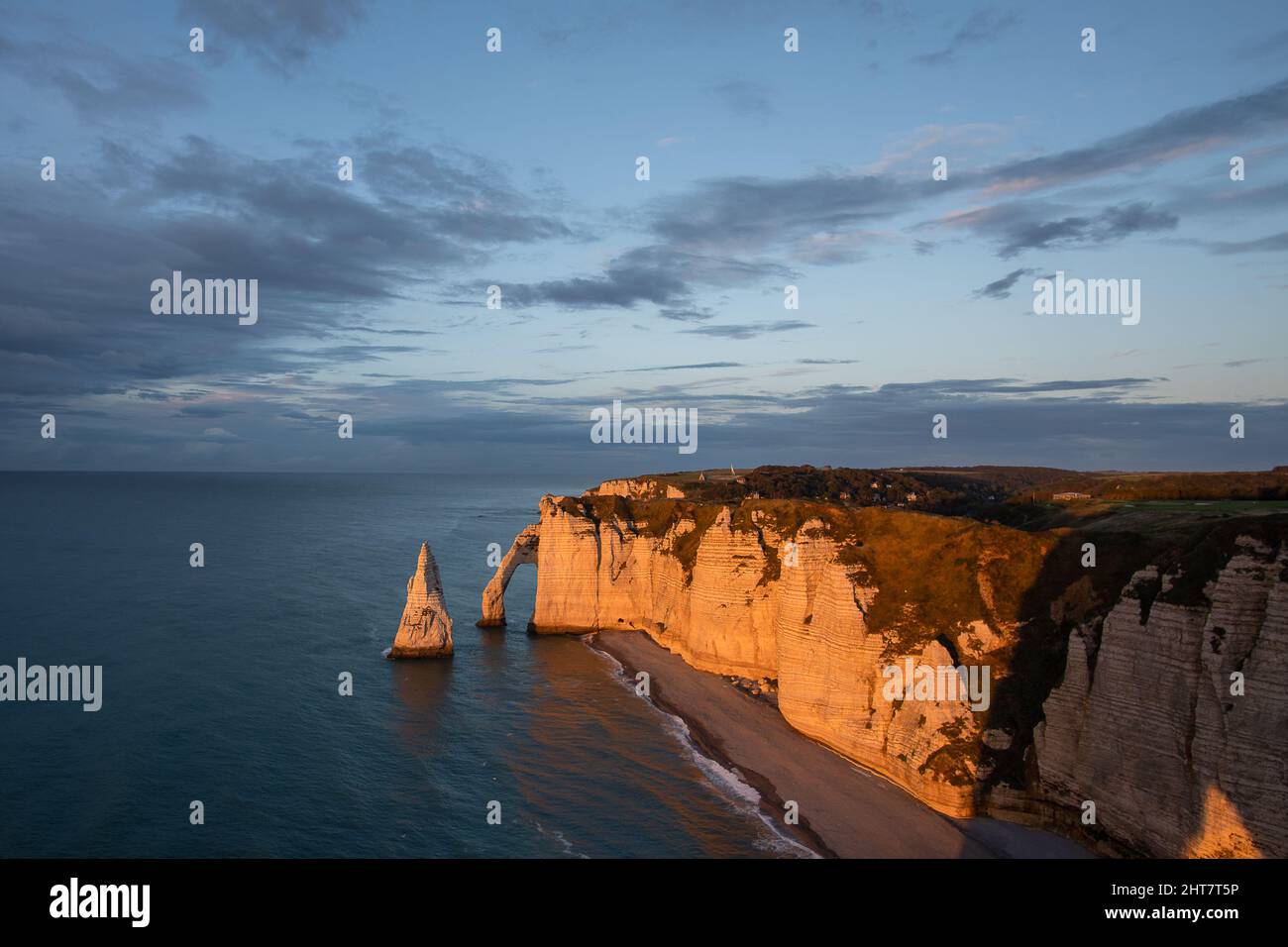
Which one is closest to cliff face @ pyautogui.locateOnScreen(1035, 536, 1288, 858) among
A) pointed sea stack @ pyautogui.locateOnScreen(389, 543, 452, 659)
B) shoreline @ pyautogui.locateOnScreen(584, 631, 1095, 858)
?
shoreline @ pyautogui.locateOnScreen(584, 631, 1095, 858)

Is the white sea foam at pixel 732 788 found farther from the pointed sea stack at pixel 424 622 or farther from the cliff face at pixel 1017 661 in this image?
the pointed sea stack at pixel 424 622

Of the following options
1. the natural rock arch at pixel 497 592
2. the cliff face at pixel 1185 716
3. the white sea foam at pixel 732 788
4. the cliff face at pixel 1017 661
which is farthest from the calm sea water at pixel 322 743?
the cliff face at pixel 1185 716

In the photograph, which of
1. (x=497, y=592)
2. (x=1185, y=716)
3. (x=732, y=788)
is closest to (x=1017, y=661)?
(x=1185, y=716)

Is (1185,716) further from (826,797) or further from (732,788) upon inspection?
(732,788)

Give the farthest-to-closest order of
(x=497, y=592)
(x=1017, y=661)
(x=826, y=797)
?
(x=497, y=592)
(x=826, y=797)
(x=1017, y=661)

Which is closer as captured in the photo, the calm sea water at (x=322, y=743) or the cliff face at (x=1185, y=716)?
the cliff face at (x=1185, y=716)

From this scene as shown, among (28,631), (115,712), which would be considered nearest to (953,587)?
(115,712)

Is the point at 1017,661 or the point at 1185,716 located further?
the point at 1017,661
